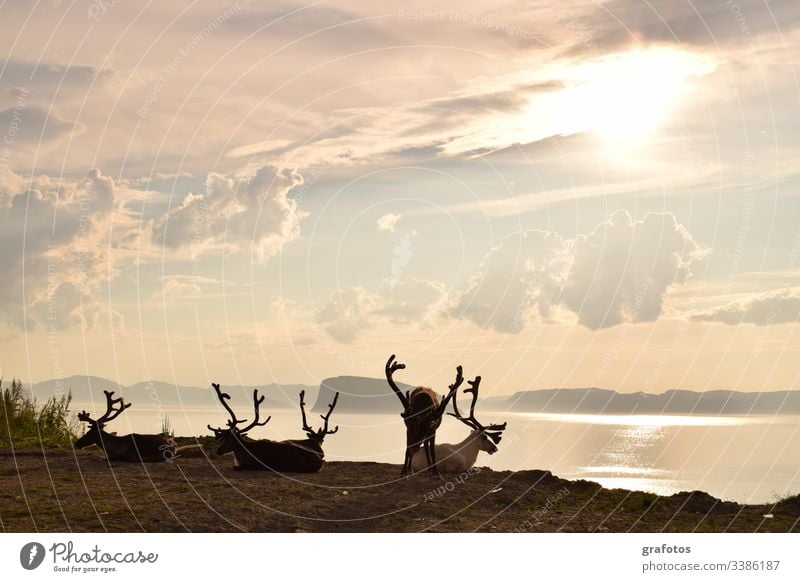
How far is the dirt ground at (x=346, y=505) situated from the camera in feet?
58.2

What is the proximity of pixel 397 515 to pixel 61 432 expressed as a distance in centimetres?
1615

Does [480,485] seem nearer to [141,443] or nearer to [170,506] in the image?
[170,506]

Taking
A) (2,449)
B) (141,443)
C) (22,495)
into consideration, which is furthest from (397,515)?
(2,449)

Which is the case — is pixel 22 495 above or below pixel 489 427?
below

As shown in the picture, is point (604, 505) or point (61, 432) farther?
point (61, 432)

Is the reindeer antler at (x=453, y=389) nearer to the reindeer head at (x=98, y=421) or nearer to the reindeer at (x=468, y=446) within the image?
the reindeer at (x=468, y=446)

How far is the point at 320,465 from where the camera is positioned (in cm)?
2353

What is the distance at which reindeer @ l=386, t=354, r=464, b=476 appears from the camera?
2139 centimetres

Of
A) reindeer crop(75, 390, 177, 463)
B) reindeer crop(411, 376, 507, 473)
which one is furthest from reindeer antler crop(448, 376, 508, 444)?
reindeer crop(75, 390, 177, 463)

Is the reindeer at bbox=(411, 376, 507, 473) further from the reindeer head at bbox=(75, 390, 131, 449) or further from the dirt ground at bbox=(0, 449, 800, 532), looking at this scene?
the reindeer head at bbox=(75, 390, 131, 449)
